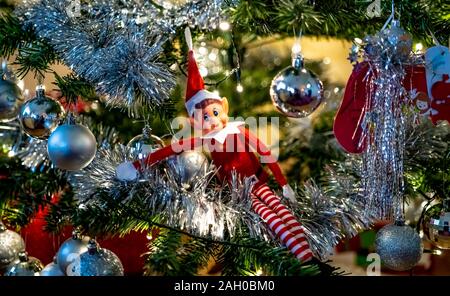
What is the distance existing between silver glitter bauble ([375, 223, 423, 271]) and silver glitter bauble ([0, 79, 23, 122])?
496mm

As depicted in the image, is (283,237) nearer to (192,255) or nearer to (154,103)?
(192,255)

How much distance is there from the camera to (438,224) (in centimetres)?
73

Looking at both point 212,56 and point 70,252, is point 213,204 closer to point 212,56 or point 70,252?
point 70,252

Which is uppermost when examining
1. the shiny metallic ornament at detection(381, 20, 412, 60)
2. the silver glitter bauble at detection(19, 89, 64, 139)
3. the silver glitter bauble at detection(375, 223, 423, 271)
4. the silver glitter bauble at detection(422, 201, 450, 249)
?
the shiny metallic ornament at detection(381, 20, 412, 60)

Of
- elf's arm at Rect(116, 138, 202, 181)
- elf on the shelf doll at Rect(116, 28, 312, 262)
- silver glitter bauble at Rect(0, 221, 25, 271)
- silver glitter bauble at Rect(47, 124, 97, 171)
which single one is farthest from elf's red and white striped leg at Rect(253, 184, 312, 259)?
silver glitter bauble at Rect(0, 221, 25, 271)

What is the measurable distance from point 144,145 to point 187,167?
0.25 feet

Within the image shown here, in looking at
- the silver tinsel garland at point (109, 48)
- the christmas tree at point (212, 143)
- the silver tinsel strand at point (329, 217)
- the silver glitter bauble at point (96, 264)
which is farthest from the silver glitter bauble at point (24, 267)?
the silver tinsel strand at point (329, 217)

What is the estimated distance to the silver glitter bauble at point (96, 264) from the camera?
60 cm

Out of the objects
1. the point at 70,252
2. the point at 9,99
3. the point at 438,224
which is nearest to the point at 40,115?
the point at 9,99

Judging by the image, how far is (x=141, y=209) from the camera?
662 mm

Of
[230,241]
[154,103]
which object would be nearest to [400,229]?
[230,241]

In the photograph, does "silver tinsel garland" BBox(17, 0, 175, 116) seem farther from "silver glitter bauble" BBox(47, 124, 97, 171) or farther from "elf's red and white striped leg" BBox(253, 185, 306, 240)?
"elf's red and white striped leg" BBox(253, 185, 306, 240)

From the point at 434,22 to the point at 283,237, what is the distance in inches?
12.8

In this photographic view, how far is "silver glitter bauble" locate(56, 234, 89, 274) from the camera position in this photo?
0.66m
